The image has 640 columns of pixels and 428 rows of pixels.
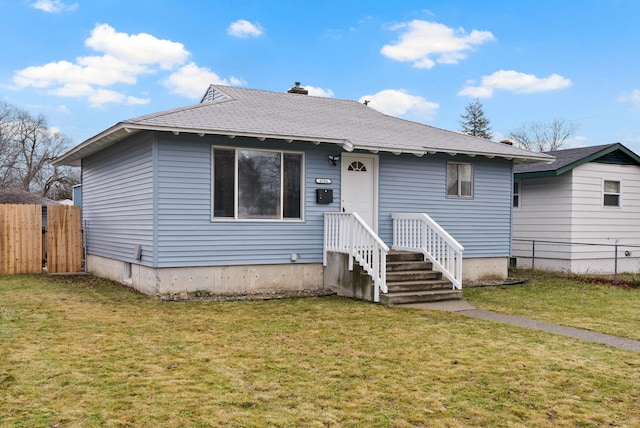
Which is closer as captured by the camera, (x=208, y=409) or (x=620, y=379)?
(x=208, y=409)

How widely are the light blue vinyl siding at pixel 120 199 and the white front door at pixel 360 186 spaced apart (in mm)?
3837

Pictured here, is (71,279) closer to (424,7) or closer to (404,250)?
(404,250)

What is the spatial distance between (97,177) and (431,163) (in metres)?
8.18

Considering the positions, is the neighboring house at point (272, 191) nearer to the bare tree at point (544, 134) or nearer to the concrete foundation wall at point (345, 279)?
the concrete foundation wall at point (345, 279)

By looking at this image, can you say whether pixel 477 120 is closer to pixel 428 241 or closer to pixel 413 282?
pixel 428 241

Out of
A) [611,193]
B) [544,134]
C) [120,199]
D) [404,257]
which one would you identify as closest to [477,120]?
[544,134]

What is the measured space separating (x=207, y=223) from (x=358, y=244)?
108 inches

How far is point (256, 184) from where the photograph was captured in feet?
32.7

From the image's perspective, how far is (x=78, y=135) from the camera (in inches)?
1918

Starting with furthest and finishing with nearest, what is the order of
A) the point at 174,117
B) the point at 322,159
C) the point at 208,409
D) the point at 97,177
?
the point at 97,177
the point at 322,159
the point at 174,117
the point at 208,409

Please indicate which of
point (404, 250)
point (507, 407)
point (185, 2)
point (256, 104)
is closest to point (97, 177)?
point (256, 104)

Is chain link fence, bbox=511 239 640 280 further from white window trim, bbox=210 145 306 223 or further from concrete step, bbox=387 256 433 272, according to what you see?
white window trim, bbox=210 145 306 223

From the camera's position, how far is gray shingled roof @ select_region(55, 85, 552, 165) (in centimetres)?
922

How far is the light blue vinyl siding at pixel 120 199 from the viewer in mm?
9586
